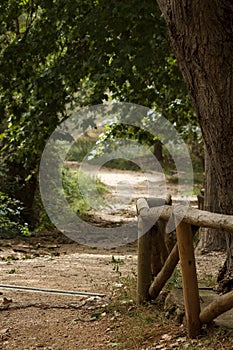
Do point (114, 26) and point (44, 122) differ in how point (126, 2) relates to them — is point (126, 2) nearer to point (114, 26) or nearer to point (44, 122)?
point (114, 26)

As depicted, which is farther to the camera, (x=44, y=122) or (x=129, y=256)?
(x=44, y=122)

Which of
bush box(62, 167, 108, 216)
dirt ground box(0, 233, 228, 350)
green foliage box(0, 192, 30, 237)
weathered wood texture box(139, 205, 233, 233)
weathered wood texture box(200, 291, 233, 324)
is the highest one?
bush box(62, 167, 108, 216)

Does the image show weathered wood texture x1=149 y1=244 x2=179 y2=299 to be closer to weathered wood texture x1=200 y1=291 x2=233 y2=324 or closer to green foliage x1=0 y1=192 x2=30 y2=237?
weathered wood texture x1=200 y1=291 x2=233 y2=324

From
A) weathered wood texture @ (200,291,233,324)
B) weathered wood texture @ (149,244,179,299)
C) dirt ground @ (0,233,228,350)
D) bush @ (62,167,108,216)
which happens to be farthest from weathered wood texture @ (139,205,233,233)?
bush @ (62,167,108,216)

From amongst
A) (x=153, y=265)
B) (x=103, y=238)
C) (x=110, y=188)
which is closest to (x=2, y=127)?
(x=103, y=238)

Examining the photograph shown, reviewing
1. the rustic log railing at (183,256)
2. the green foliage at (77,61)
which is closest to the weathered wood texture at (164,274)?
the rustic log railing at (183,256)

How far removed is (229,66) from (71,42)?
6.36 metres

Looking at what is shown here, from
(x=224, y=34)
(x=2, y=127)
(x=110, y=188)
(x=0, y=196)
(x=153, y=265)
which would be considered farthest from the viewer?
(x=110, y=188)

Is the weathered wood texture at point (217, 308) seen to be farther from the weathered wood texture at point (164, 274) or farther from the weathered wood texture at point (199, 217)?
the weathered wood texture at point (164, 274)

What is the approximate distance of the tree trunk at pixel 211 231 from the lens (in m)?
9.59

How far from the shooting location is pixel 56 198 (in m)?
16.1

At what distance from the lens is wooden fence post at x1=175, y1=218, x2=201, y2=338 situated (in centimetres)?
486

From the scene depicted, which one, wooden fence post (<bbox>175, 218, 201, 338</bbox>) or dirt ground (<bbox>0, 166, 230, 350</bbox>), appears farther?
dirt ground (<bbox>0, 166, 230, 350</bbox>)

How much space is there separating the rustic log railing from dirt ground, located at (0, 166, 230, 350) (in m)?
0.34
